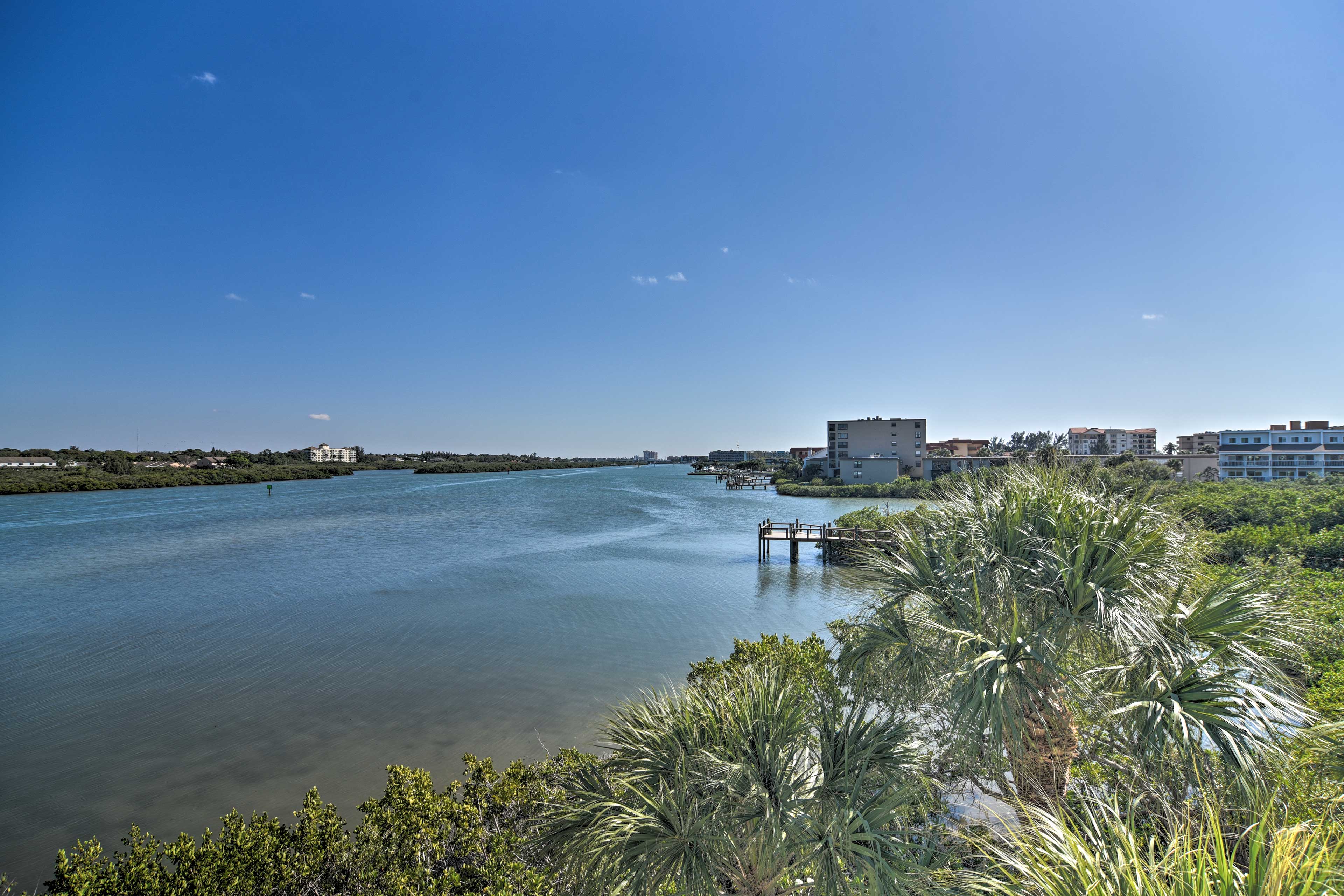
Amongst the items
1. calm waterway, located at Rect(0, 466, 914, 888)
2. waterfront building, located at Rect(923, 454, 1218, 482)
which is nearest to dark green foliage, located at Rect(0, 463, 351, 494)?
calm waterway, located at Rect(0, 466, 914, 888)

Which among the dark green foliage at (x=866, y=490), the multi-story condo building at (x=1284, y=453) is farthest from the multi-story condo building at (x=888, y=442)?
the multi-story condo building at (x=1284, y=453)

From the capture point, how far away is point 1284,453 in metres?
56.1

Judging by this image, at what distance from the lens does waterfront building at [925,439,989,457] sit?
104 meters

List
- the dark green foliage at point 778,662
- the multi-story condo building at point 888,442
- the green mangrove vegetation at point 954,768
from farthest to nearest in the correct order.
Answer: the multi-story condo building at point 888,442 < the dark green foliage at point 778,662 < the green mangrove vegetation at point 954,768

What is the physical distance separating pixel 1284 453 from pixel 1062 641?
3161 inches

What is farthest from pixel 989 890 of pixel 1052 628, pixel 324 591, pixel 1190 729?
pixel 324 591

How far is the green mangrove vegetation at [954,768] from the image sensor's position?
10.5ft

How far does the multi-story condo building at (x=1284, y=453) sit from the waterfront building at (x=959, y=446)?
127 feet

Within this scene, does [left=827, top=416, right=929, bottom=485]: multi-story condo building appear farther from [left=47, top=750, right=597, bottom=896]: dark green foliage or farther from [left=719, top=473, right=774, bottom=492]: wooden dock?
[left=47, top=750, right=597, bottom=896]: dark green foliage

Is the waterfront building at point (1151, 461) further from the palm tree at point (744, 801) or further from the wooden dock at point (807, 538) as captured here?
the palm tree at point (744, 801)

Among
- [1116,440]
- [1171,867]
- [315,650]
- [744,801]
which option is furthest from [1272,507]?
[1116,440]

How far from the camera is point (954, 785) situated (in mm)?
5934

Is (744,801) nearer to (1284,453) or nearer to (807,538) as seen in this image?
(807,538)

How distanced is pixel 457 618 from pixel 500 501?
45.7m
